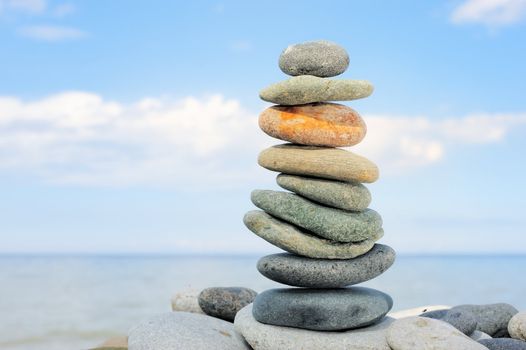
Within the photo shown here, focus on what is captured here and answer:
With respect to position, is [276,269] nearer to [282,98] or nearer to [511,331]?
[282,98]

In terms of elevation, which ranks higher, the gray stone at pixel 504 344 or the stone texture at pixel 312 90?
the stone texture at pixel 312 90

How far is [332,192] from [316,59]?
1.76m

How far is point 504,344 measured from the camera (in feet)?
30.7

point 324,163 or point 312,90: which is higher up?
point 312,90

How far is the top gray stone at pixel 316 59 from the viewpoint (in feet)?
29.7

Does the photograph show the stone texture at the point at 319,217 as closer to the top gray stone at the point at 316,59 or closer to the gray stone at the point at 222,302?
the top gray stone at the point at 316,59

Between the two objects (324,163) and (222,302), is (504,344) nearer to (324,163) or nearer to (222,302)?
(324,163)

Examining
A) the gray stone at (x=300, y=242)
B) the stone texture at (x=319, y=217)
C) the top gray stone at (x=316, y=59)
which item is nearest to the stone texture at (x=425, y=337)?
the gray stone at (x=300, y=242)

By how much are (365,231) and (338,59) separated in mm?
2296

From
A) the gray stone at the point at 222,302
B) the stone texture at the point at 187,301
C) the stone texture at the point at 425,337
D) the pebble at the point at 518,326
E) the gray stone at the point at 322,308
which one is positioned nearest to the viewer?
the stone texture at the point at 425,337

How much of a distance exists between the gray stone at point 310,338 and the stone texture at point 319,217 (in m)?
1.23

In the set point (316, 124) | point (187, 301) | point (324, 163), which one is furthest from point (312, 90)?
point (187, 301)

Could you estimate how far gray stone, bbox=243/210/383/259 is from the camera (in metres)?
8.75

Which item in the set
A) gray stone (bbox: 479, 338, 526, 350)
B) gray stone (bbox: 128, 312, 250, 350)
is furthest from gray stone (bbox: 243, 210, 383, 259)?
gray stone (bbox: 479, 338, 526, 350)
